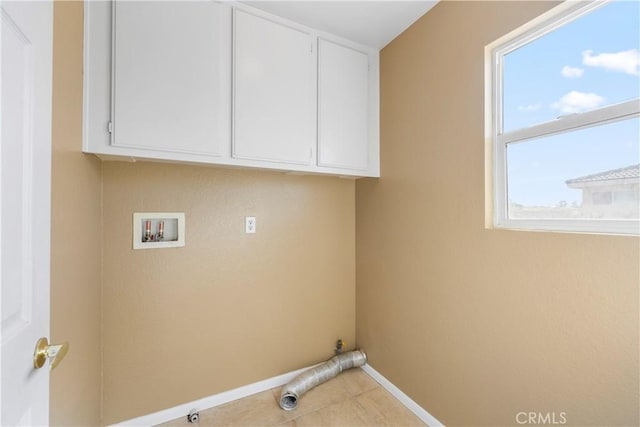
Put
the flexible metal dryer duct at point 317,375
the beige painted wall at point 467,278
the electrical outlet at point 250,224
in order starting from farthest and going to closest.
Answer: the electrical outlet at point 250,224, the flexible metal dryer duct at point 317,375, the beige painted wall at point 467,278

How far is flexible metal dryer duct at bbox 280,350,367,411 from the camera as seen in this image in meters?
1.85

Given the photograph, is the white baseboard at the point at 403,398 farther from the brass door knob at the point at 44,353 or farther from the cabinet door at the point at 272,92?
the brass door knob at the point at 44,353

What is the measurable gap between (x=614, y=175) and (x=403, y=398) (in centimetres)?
178

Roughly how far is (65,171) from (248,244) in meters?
1.13

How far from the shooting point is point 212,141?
157 cm

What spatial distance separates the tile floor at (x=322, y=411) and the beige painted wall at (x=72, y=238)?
743 mm

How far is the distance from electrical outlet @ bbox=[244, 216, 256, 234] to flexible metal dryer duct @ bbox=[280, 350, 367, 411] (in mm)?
1134

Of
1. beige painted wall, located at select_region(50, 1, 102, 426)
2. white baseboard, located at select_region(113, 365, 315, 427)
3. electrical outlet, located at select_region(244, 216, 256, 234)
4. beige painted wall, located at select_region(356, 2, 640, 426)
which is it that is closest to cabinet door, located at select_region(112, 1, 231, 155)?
beige painted wall, located at select_region(50, 1, 102, 426)

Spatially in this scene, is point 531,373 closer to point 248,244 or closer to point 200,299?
point 248,244

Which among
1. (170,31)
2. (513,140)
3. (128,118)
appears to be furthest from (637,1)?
(128,118)

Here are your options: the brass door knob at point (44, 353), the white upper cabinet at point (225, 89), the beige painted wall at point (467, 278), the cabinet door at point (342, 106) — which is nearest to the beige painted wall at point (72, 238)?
the white upper cabinet at point (225, 89)

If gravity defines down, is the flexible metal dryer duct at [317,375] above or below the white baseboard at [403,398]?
above

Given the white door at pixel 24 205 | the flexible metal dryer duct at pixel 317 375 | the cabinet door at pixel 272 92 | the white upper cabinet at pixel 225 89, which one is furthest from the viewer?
the flexible metal dryer duct at pixel 317 375

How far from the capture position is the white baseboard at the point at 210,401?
1686 millimetres
